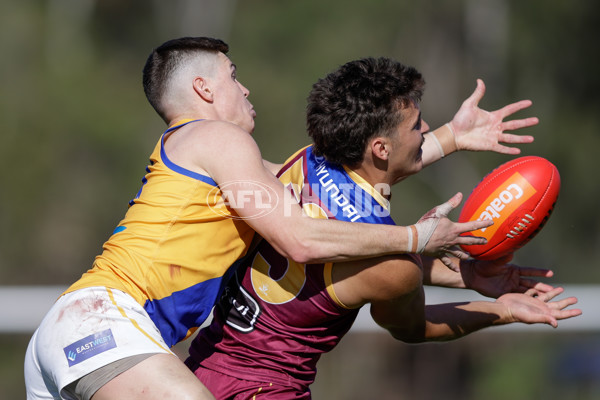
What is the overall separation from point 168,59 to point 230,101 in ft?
1.29

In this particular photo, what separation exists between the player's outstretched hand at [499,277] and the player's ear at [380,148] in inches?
35.8

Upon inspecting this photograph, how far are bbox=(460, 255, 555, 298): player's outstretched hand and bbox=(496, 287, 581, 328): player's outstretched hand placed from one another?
7 cm

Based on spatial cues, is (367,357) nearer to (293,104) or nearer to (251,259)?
(293,104)

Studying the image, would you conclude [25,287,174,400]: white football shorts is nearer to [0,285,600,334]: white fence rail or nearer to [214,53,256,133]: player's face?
[214,53,256,133]: player's face

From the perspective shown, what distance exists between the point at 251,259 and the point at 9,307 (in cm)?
488

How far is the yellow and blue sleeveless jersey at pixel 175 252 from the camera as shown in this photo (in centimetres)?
338

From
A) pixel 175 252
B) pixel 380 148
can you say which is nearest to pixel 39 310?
pixel 175 252

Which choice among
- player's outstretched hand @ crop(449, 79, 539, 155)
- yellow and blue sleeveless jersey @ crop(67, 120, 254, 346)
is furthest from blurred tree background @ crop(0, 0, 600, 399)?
yellow and blue sleeveless jersey @ crop(67, 120, 254, 346)

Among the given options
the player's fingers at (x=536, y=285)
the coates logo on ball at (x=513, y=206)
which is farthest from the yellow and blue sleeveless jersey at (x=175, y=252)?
the player's fingers at (x=536, y=285)

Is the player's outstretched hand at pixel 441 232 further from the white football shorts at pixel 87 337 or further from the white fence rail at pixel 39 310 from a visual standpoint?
the white fence rail at pixel 39 310

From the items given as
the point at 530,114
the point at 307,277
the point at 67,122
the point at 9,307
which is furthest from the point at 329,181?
the point at 67,122

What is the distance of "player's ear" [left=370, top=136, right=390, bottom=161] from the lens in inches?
136

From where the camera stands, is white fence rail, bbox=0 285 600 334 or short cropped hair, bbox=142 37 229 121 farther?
white fence rail, bbox=0 285 600 334

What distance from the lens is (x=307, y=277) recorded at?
11.3 feet
